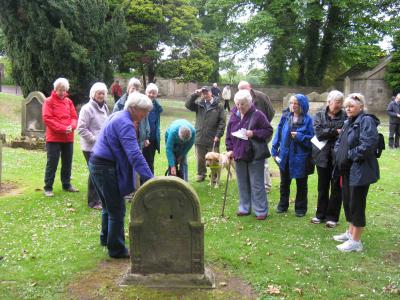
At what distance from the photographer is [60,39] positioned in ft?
68.6

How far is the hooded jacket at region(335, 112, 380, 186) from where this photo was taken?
232 inches

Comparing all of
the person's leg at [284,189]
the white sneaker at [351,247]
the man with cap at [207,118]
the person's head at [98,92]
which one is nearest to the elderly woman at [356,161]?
the white sneaker at [351,247]

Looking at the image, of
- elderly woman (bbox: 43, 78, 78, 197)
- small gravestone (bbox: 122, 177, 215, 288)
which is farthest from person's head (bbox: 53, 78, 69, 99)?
small gravestone (bbox: 122, 177, 215, 288)

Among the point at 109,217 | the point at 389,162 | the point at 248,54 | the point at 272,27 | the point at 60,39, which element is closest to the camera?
the point at 109,217

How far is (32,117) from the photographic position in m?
15.4

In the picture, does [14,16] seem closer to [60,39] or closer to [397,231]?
[60,39]

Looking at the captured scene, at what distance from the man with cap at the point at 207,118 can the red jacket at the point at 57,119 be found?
256 cm

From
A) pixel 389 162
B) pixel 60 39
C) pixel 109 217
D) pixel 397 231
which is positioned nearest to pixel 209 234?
pixel 109 217

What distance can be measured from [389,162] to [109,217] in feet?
35.2

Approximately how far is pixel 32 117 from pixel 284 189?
1034 cm

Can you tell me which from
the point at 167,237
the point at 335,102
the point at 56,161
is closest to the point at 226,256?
the point at 167,237

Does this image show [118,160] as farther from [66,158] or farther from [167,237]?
[66,158]

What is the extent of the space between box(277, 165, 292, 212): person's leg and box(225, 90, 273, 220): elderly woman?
0.45 m

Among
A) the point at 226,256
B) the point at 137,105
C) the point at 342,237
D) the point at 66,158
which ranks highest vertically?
the point at 137,105
